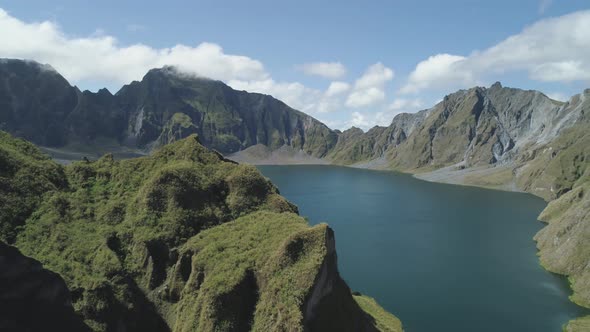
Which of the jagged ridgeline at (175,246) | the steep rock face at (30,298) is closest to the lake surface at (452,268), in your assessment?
the jagged ridgeline at (175,246)

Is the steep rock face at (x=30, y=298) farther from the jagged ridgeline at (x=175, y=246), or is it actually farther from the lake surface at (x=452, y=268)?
the lake surface at (x=452, y=268)

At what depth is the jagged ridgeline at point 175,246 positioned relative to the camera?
149 ft

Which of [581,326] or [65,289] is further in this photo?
[581,326]

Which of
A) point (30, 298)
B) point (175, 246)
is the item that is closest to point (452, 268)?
point (175, 246)

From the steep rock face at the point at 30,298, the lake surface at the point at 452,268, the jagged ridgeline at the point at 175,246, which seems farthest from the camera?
the lake surface at the point at 452,268

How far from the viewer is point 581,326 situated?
2591 inches

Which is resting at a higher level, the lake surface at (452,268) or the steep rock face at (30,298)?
the steep rock face at (30,298)

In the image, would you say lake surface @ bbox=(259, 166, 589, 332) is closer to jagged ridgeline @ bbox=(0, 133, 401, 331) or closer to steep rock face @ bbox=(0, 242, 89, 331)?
jagged ridgeline @ bbox=(0, 133, 401, 331)

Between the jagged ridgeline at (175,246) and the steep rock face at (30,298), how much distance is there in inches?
8.9

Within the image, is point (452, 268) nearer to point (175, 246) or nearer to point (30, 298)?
point (175, 246)

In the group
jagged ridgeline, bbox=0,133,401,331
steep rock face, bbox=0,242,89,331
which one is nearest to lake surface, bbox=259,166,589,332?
jagged ridgeline, bbox=0,133,401,331

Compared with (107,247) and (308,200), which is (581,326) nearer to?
(107,247)

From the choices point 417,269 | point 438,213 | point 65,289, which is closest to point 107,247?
point 65,289

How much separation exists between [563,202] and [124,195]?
13454 centimetres
